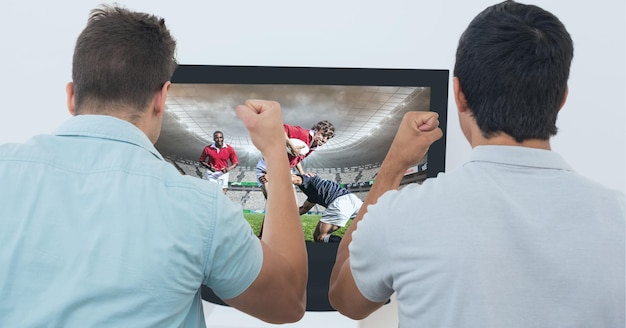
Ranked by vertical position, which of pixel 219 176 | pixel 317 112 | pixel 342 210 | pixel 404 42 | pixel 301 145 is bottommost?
pixel 342 210

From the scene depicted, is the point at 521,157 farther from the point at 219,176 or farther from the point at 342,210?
the point at 219,176

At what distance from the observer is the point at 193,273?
1.16m

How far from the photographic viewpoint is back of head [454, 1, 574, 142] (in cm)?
118

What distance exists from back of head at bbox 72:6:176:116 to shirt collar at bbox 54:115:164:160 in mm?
64

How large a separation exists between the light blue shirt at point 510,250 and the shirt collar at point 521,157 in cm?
1

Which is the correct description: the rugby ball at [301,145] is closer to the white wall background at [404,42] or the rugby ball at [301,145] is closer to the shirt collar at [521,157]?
the white wall background at [404,42]

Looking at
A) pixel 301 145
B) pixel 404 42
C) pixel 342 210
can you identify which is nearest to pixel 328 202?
pixel 342 210

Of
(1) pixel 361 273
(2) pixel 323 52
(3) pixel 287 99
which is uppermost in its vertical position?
(2) pixel 323 52

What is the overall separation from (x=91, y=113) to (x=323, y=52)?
1.92 m

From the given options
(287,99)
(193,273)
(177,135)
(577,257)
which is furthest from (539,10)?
(177,135)

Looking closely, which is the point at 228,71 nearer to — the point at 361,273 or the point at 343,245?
the point at 343,245

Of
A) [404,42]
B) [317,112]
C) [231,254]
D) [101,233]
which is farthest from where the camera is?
[404,42]

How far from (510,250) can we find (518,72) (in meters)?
0.30

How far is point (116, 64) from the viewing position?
1.27m
